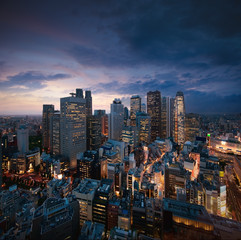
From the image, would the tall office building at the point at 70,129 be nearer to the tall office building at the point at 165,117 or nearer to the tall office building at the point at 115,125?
the tall office building at the point at 115,125

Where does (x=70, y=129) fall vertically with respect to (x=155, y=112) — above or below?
below

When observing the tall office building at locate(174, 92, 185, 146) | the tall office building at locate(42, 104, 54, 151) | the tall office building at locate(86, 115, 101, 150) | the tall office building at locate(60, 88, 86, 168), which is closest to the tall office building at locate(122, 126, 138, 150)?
the tall office building at locate(86, 115, 101, 150)

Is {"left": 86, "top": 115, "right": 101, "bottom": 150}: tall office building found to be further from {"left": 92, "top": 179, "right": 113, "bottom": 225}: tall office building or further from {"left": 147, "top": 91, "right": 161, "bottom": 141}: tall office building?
{"left": 92, "top": 179, "right": 113, "bottom": 225}: tall office building

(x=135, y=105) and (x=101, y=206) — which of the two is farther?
(x=135, y=105)

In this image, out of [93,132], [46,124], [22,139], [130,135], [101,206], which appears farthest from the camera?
[46,124]

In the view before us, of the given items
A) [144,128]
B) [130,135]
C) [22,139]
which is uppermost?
[144,128]

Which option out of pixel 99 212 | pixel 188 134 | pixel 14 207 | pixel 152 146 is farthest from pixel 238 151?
pixel 14 207

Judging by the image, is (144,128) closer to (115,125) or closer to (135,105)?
(115,125)

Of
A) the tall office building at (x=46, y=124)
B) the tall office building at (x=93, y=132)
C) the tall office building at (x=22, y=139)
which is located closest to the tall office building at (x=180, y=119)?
the tall office building at (x=93, y=132)

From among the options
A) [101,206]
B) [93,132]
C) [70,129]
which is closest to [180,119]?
[93,132]

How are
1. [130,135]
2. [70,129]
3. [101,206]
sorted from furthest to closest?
1. [130,135]
2. [70,129]
3. [101,206]
